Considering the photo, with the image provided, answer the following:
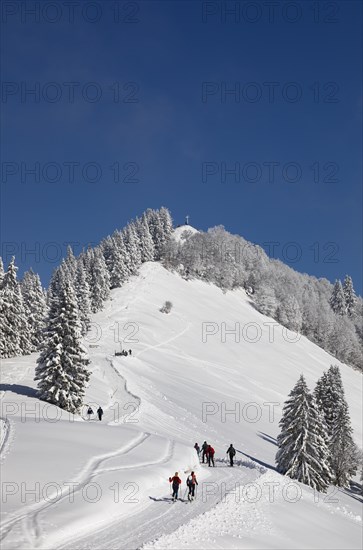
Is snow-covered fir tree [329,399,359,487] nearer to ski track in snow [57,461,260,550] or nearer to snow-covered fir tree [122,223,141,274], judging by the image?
ski track in snow [57,461,260,550]

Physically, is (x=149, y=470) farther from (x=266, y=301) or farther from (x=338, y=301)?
(x=338, y=301)

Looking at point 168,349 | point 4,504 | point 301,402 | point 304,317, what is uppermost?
point 304,317

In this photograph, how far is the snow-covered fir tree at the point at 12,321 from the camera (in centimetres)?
5438

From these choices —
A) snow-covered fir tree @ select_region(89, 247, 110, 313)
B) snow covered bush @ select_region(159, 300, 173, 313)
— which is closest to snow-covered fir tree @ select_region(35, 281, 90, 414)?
snow-covered fir tree @ select_region(89, 247, 110, 313)

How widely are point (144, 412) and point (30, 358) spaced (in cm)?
1875

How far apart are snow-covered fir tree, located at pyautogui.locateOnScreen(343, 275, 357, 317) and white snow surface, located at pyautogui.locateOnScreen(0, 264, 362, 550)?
89.7 m

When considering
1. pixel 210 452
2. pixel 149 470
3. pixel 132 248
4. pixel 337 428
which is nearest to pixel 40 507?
pixel 149 470

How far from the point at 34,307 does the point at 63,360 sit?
35504mm

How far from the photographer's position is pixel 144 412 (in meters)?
40.6

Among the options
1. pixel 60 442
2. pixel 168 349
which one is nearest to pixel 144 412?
pixel 60 442

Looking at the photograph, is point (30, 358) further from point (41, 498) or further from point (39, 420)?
point (41, 498)

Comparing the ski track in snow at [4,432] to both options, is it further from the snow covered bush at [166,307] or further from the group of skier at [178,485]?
the snow covered bush at [166,307]

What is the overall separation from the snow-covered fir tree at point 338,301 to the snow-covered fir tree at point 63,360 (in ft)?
410

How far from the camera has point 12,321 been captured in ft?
187
